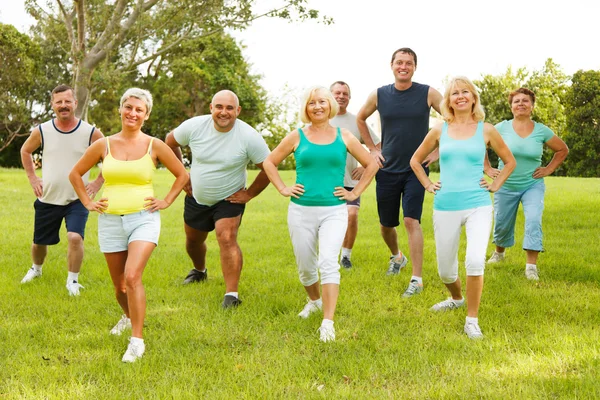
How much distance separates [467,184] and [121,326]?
11.1 ft

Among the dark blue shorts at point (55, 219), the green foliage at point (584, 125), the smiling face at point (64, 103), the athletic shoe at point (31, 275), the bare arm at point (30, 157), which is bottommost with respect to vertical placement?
the green foliage at point (584, 125)

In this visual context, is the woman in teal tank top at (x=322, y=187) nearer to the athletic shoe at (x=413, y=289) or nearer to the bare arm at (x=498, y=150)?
the bare arm at (x=498, y=150)

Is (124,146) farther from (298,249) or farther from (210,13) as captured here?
(210,13)

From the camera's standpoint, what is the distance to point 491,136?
5688 millimetres

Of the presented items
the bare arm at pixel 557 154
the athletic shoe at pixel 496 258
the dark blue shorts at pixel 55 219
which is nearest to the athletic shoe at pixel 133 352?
the dark blue shorts at pixel 55 219

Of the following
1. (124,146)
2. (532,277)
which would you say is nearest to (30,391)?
(124,146)

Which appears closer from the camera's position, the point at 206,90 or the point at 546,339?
the point at 546,339

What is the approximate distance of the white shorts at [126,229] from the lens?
521cm

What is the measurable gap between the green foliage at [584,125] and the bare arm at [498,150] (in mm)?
38625

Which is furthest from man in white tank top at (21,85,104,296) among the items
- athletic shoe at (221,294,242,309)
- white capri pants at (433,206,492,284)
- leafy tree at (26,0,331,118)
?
leafy tree at (26,0,331,118)

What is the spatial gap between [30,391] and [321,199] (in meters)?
2.76

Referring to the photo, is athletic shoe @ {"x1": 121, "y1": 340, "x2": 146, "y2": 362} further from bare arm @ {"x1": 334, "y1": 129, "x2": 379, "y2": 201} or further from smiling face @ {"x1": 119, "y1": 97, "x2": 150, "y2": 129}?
bare arm @ {"x1": 334, "y1": 129, "x2": 379, "y2": 201}

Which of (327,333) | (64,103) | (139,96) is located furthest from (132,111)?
(327,333)

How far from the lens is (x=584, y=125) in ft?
136
